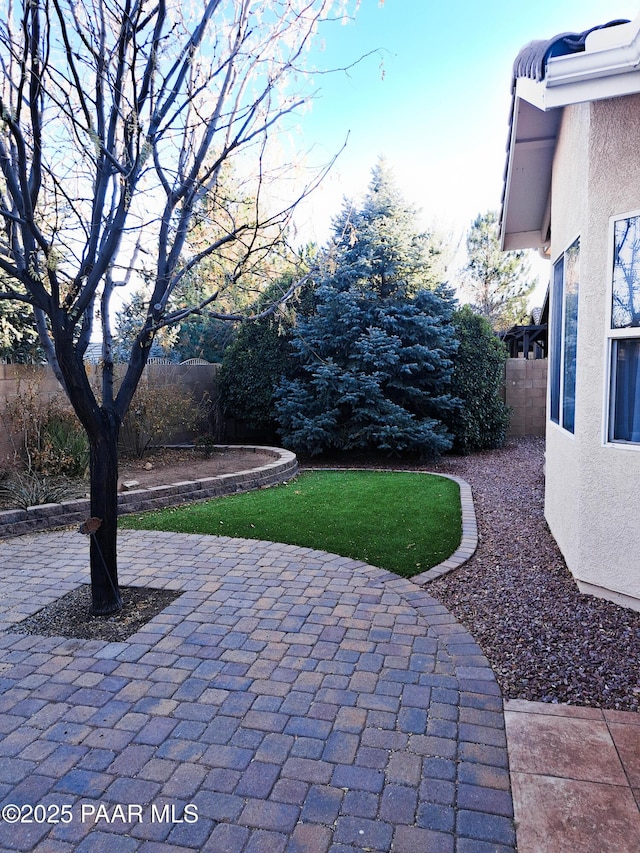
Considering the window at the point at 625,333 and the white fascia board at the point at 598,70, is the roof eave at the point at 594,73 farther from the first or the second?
the window at the point at 625,333

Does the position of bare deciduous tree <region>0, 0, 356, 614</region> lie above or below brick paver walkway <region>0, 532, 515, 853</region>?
above

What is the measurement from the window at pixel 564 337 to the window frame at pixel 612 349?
522mm

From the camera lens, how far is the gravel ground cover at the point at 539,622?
305cm

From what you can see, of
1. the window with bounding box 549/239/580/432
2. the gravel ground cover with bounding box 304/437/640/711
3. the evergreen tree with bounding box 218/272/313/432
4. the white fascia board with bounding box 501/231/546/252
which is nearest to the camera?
the gravel ground cover with bounding box 304/437/640/711

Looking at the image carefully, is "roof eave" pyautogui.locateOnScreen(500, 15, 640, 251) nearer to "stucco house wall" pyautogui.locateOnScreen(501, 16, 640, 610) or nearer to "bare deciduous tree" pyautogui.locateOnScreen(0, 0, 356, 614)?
"stucco house wall" pyautogui.locateOnScreen(501, 16, 640, 610)

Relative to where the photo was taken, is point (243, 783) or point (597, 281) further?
point (597, 281)

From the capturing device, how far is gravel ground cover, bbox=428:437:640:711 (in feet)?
10.0

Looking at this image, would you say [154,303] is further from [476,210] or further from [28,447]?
[476,210]

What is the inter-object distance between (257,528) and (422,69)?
4.99 metres

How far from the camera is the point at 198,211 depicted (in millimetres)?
4098

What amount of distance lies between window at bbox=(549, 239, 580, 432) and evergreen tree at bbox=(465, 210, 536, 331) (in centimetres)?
1758

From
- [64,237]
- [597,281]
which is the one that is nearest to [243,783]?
[64,237]

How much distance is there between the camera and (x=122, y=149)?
4012mm

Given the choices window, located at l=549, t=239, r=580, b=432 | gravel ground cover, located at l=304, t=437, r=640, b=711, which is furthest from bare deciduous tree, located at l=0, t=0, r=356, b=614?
gravel ground cover, located at l=304, t=437, r=640, b=711
